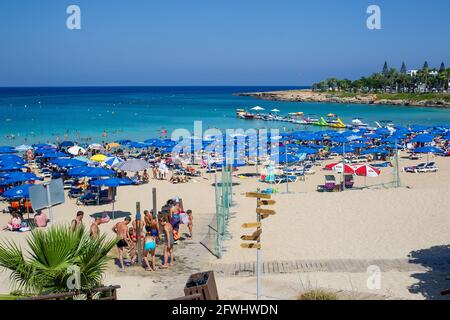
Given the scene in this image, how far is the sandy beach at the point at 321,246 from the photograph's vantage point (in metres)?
8.01

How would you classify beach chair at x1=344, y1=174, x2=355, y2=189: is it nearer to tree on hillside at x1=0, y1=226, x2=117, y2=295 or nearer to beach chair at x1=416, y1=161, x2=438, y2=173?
beach chair at x1=416, y1=161, x2=438, y2=173

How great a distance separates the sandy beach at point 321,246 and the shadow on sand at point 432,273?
0.02m

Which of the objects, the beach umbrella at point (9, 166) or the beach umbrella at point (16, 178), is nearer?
the beach umbrella at point (16, 178)

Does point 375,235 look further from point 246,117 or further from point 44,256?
point 246,117

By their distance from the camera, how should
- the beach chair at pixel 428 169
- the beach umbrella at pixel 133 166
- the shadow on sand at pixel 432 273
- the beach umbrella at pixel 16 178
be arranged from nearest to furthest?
the shadow on sand at pixel 432 273
the beach umbrella at pixel 133 166
the beach umbrella at pixel 16 178
the beach chair at pixel 428 169

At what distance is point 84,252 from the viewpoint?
4613mm

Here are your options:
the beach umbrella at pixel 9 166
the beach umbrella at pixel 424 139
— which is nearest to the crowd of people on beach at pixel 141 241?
the beach umbrella at pixel 9 166

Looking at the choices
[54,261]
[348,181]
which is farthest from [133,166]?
[54,261]

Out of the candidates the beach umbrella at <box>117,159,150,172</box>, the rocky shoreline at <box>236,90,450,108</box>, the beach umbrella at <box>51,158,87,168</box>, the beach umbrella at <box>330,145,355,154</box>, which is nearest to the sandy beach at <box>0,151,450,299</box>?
the beach umbrella at <box>117,159,150,172</box>

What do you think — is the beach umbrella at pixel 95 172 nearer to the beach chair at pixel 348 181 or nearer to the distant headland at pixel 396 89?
the beach chair at pixel 348 181

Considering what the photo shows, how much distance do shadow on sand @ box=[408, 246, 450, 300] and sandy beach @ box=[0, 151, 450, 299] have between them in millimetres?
17

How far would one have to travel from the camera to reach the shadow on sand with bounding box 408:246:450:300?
7.74 meters

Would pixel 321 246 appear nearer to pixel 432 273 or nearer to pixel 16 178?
pixel 432 273

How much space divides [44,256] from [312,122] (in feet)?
165
